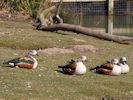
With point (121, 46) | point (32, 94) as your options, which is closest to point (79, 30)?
point (121, 46)

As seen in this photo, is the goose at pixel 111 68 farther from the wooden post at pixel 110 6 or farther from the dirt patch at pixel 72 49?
the wooden post at pixel 110 6

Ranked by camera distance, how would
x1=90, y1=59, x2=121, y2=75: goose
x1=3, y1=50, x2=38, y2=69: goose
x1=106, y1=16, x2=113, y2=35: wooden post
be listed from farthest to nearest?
x1=106, y1=16, x2=113, y2=35: wooden post
x1=90, y1=59, x2=121, y2=75: goose
x1=3, y1=50, x2=38, y2=69: goose

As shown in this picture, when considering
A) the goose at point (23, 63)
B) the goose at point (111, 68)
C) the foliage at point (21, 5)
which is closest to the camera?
the goose at point (23, 63)

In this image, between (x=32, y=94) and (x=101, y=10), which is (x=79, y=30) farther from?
(x=101, y=10)

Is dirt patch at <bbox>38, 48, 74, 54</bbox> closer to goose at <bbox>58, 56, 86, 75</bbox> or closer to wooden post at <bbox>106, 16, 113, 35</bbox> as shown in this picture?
goose at <bbox>58, 56, 86, 75</bbox>

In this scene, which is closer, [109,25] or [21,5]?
[21,5]

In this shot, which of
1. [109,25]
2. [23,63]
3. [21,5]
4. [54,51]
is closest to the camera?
[23,63]

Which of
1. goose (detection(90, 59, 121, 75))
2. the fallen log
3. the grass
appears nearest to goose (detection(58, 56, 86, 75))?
the grass

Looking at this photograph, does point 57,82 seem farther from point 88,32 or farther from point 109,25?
point 109,25

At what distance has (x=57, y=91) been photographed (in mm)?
8562

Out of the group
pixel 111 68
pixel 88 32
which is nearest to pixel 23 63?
pixel 111 68

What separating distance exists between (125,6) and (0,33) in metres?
20.7

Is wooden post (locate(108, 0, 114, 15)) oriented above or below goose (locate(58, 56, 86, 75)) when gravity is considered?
below

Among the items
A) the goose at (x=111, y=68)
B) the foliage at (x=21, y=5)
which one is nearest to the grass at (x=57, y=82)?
the goose at (x=111, y=68)
